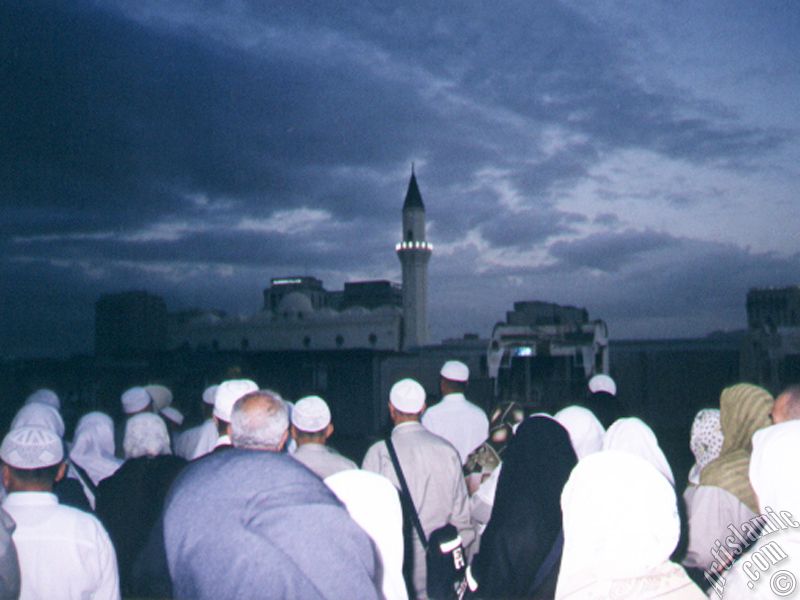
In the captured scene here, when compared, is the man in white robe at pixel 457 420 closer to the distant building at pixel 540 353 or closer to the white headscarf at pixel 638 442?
the white headscarf at pixel 638 442

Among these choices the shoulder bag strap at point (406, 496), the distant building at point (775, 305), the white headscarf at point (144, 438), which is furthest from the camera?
the distant building at point (775, 305)

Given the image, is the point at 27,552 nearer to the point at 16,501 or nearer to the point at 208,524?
the point at 16,501

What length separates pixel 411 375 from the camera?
2791cm

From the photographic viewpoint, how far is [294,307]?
178 ft

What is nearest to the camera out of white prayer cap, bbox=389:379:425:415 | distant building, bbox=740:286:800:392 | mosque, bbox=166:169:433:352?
white prayer cap, bbox=389:379:425:415

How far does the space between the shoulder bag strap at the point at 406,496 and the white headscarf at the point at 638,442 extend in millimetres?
1275

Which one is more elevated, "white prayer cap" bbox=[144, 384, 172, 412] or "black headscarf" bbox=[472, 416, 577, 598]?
"white prayer cap" bbox=[144, 384, 172, 412]

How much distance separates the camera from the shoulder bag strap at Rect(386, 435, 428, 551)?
12.8ft

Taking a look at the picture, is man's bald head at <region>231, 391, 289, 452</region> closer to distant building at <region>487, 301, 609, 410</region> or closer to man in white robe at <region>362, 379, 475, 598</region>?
man in white robe at <region>362, 379, 475, 598</region>

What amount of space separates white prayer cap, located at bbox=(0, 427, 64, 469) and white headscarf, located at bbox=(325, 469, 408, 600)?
1263 millimetres

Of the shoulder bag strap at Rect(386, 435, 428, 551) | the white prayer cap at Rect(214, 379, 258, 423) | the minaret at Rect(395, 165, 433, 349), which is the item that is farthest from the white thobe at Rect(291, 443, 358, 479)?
the minaret at Rect(395, 165, 433, 349)

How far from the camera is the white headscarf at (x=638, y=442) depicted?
4.14m

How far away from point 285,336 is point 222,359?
22351 mm

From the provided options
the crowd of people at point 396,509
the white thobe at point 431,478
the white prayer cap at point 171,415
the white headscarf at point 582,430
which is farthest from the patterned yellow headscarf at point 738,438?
the white prayer cap at point 171,415
